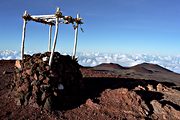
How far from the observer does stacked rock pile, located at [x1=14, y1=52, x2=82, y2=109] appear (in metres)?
15.2


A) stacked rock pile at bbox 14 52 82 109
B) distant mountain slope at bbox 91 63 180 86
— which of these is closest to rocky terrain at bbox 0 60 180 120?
stacked rock pile at bbox 14 52 82 109

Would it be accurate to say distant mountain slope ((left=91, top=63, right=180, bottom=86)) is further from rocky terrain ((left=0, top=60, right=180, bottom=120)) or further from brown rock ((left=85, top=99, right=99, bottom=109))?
brown rock ((left=85, top=99, right=99, bottom=109))

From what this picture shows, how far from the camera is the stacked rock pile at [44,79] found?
15.2m

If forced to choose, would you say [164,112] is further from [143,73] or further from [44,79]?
[143,73]

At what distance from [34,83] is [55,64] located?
6.16 ft

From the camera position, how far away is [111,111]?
1497 centimetres

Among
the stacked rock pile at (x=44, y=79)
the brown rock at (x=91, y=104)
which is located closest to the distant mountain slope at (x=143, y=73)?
the stacked rock pile at (x=44, y=79)

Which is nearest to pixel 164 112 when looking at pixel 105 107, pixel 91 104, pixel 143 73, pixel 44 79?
pixel 105 107

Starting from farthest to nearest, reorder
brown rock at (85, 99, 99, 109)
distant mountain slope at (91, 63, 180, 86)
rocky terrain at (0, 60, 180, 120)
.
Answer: distant mountain slope at (91, 63, 180, 86), brown rock at (85, 99, 99, 109), rocky terrain at (0, 60, 180, 120)

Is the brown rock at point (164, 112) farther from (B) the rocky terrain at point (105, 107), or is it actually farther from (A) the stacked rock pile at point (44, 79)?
(A) the stacked rock pile at point (44, 79)

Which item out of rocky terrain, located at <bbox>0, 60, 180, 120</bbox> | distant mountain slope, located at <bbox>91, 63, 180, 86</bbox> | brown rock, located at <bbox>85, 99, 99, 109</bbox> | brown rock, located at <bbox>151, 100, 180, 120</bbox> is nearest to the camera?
rocky terrain, located at <bbox>0, 60, 180, 120</bbox>

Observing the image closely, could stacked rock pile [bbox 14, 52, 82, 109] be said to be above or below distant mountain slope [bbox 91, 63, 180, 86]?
above

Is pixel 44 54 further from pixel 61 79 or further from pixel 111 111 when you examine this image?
pixel 111 111

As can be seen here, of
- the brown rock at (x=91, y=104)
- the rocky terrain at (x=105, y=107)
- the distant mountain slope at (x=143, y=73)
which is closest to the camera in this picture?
the rocky terrain at (x=105, y=107)
